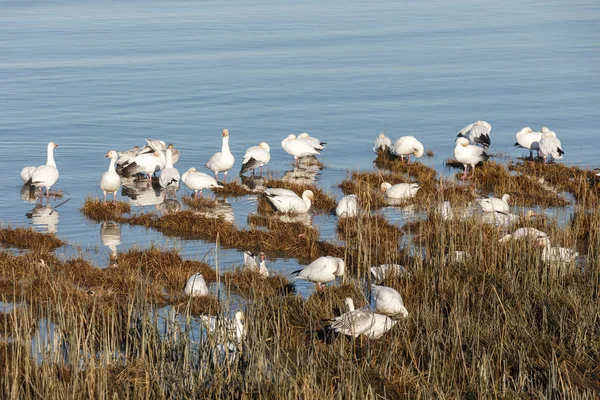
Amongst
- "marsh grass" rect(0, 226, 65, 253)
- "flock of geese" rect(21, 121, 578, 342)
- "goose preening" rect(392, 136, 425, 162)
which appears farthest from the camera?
"goose preening" rect(392, 136, 425, 162)

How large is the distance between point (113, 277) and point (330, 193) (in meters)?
6.05

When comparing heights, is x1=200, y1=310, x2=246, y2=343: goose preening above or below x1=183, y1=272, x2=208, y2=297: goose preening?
above

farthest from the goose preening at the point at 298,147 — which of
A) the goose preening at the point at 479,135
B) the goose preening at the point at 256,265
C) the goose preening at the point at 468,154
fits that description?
the goose preening at the point at 256,265

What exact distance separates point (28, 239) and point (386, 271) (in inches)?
207

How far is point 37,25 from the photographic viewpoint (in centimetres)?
4597

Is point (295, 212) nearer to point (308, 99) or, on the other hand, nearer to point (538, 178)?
point (538, 178)

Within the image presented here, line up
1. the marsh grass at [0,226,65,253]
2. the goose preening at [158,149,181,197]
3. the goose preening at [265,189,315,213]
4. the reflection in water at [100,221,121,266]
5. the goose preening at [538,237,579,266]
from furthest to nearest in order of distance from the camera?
the goose preening at [158,149,181,197] → the goose preening at [265,189,315,213] → the marsh grass at [0,226,65,253] → the reflection in water at [100,221,121,266] → the goose preening at [538,237,579,266]

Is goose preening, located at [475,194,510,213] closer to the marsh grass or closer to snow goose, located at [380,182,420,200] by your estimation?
snow goose, located at [380,182,420,200]

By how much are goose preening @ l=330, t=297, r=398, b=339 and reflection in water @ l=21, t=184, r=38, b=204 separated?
8893 millimetres

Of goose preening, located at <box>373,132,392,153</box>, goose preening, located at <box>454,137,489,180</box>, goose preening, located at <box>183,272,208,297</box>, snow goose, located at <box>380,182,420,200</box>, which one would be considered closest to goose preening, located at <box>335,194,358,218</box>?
snow goose, located at <box>380,182,420,200</box>

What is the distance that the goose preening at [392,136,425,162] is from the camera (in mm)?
18328

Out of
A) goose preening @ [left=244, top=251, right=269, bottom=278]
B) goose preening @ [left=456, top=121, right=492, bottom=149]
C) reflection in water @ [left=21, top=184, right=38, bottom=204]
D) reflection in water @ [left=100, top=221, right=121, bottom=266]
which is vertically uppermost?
goose preening @ [left=456, top=121, right=492, bottom=149]

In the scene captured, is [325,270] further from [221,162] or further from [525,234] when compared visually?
[221,162]

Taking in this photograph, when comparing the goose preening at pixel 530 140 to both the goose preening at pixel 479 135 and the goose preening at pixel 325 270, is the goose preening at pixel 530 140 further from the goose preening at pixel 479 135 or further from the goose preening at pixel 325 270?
the goose preening at pixel 325 270
